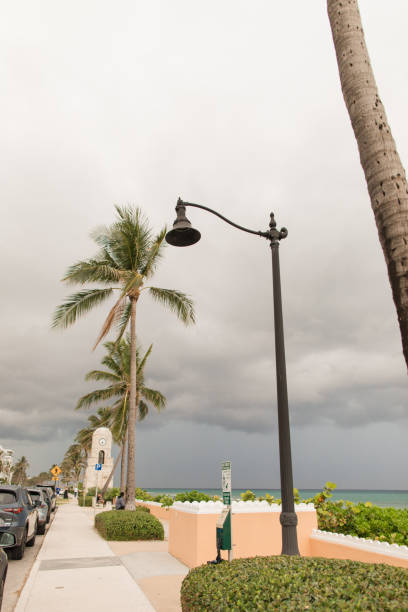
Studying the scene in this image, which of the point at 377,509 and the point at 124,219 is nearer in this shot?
the point at 377,509

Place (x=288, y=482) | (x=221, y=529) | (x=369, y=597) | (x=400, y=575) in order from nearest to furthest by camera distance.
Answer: (x=369, y=597), (x=400, y=575), (x=288, y=482), (x=221, y=529)

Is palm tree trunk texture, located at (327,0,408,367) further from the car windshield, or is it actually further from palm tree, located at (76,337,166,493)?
palm tree, located at (76,337,166,493)

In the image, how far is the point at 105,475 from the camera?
41.1 metres

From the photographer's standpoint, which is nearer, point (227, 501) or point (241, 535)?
point (227, 501)

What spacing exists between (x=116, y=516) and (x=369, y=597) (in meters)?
12.5

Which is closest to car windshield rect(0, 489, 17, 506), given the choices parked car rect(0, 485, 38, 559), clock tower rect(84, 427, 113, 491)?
parked car rect(0, 485, 38, 559)

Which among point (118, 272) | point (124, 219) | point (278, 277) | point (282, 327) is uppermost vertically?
point (124, 219)

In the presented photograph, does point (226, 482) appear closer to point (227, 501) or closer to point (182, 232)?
point (227, 501)

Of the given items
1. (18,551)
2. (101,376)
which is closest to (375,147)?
(18,551)

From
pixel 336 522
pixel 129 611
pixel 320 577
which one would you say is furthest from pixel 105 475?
pixel 320 577

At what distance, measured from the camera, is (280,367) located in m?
7.07

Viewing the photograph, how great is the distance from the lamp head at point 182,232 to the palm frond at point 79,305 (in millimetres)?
11146

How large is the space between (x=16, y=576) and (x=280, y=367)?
691cm

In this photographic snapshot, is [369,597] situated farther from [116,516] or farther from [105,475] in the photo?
[105,475]
